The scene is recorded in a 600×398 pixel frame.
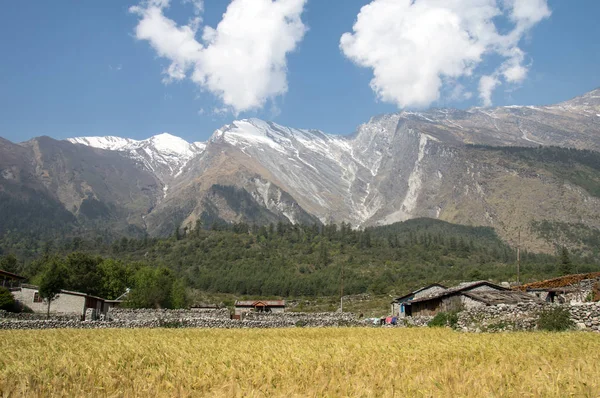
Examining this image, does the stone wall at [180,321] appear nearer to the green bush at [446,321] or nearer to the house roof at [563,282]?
the green bush at [446,321]

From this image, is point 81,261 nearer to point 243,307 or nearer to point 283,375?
point 243,307

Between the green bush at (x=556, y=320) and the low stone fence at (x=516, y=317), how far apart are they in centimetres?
48

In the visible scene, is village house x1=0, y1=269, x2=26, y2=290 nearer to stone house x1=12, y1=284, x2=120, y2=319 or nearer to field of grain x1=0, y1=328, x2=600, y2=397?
stone house x1=12, y1=284, x2=120, y2=319

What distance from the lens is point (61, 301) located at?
60062mm

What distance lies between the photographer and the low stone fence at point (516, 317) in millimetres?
24625

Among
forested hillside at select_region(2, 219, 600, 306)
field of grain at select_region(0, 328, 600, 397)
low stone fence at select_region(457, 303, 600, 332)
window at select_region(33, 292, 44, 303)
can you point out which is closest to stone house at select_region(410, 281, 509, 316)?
low stone fence at select_region(457, 303, 600, 332)

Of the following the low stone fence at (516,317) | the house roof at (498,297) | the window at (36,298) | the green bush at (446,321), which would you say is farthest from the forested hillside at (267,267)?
the low stone fence at (516,317)

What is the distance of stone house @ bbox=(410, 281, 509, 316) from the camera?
44.3 meters

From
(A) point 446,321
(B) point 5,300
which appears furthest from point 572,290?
(B) point 5,300

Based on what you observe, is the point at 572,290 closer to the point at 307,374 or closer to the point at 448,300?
the point at 448,300

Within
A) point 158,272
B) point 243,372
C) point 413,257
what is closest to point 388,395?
point 243,372

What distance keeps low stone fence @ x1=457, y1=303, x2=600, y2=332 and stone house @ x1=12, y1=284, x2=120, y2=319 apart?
154ft

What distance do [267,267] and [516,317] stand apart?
119436 millimetres

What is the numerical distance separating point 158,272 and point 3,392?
8208 centimetres
